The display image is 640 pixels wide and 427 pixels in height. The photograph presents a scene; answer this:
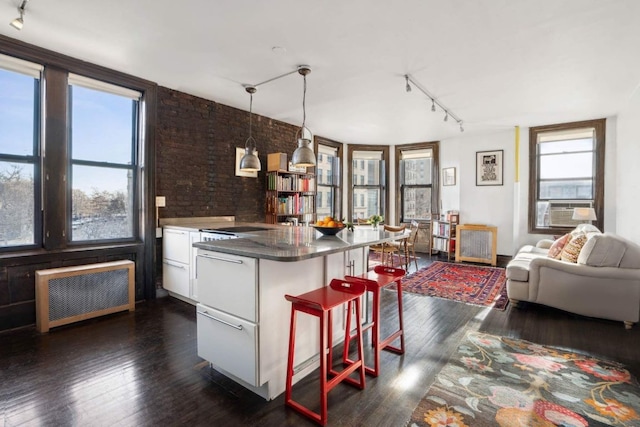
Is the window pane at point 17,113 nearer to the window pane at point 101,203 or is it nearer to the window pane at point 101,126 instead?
the window pane at point 101,126

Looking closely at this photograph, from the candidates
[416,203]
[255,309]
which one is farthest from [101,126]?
[416,203]

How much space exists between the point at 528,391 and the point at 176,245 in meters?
3.58

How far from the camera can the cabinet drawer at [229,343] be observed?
1.87 meters

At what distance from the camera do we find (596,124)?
5.34 m

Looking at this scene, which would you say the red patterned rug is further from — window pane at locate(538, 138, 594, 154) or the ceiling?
the ceiling

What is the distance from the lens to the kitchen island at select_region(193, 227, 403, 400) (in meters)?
1.85

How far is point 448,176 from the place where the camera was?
6984 millimetres

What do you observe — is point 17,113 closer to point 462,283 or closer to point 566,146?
point 462,283

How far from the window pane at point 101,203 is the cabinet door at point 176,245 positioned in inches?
16.7

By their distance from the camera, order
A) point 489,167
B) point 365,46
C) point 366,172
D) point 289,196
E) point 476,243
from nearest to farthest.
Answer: point 365,46
point 289,196
point 476,243
point 489,167
point 366,172

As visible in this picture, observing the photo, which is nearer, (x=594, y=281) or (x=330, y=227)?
(x=330, y=227)

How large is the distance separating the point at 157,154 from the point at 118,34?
4.79 feet

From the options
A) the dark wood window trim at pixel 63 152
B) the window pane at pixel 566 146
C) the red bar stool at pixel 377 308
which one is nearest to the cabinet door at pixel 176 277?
the dark wood window trim at pixel 63 152

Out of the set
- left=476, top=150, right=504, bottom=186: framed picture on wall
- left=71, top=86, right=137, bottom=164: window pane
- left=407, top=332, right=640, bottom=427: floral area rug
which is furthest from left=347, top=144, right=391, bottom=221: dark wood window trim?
left=407, top=332, right=640, bottom=427: floral area rug
